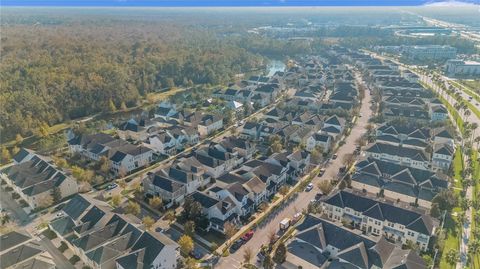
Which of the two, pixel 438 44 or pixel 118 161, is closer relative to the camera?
pixel 118 161

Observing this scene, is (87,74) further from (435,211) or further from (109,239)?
(435,211)

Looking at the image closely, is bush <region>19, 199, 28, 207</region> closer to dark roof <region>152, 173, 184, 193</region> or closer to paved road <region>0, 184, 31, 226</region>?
paved road <region>0, 184, 31, 226</region>

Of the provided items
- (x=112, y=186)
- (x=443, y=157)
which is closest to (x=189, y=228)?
(x=112, y=186)

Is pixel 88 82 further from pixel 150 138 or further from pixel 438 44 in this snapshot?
pixel 438 44

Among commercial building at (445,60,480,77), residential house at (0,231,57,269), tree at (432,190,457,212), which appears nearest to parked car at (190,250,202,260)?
residential house at (0,231,57,269)

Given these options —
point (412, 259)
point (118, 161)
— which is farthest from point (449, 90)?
point (118, 161)
